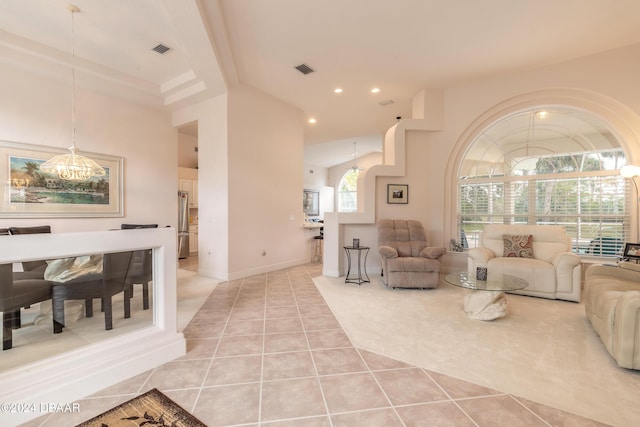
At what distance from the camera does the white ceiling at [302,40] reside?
288 cm

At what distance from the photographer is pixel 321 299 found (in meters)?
3.59

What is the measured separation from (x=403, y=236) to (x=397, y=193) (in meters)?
0.92

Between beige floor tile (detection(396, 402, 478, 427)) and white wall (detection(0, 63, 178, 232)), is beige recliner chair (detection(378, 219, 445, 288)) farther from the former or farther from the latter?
white wall (detection(0, 63, 178, 232))

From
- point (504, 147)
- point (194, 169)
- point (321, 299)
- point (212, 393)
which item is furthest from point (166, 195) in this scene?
point (504, 147)

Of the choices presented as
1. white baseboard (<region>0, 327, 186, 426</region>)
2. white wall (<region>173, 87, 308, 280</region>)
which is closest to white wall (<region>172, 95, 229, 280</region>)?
white wall (<region>173, 87, 308, 280</region>)

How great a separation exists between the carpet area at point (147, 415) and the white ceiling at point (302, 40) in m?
3.28

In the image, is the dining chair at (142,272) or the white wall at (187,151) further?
the white wall at (187,151)

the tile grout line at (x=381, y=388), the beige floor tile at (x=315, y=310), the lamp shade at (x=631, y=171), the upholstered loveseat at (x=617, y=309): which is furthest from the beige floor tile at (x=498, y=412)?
the lamp shade at (x=631, y=171)

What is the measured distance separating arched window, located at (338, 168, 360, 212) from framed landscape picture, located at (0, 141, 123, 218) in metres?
8.27

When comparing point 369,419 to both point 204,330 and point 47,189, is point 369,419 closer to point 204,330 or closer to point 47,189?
point 204,330

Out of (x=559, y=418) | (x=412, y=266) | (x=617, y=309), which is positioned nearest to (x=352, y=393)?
(x=559, y=418)

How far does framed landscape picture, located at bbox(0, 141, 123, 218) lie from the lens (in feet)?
12.1

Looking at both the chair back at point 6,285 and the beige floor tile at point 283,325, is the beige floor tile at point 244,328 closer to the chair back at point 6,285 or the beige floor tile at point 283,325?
the beige floor tile at point 283,325

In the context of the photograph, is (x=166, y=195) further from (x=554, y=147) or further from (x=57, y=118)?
(x=554, y=147)
